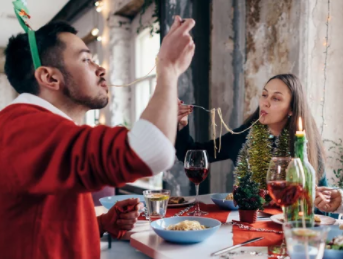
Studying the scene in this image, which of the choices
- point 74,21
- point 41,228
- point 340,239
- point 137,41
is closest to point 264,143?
point 340,239

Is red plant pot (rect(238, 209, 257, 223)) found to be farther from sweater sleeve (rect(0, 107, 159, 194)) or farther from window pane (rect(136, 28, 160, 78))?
window pane (rect(136, 28, 160, 78))

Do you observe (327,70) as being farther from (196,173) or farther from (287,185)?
(287,185)

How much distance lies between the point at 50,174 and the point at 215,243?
1.82 feet

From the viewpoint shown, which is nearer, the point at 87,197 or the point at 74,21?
the point at 87,197

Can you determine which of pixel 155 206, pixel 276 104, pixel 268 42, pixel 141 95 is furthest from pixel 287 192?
pixel 141 95

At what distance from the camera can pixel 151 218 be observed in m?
1.33

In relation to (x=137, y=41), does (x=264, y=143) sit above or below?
below

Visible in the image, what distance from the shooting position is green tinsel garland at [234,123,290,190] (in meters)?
1.88

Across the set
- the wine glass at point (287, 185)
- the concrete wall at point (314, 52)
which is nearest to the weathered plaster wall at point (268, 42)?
the concrete wall at point (314, 52)

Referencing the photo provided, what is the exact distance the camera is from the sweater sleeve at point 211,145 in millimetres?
2549

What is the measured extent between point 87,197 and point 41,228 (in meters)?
0.19

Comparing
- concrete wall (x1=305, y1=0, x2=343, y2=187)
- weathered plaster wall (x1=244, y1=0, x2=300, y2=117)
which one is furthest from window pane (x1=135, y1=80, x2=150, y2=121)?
concrete wall (x1=305, y1=0, x2=343, y2=187)

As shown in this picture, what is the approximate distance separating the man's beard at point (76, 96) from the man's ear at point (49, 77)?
0.05 feet

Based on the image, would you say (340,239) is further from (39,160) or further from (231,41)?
(231,41)
